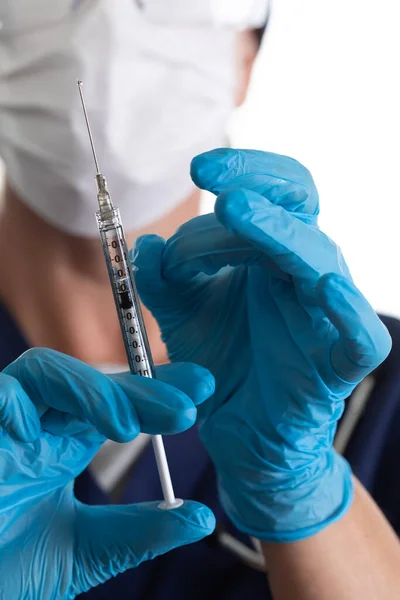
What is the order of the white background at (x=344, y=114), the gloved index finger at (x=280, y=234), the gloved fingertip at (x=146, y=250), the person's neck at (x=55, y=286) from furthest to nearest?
the white background at (x=344, y=114) → the person's neck at (x=55, y=286) → the gloved fingertip at (x=146, y=250) → the gloved index finger at (x=280, y=234)

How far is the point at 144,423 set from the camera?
534 millimetres

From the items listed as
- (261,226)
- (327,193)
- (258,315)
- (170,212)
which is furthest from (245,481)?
(327,193)

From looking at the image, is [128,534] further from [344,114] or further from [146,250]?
[344,114]

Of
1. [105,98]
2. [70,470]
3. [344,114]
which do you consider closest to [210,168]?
[70,470]

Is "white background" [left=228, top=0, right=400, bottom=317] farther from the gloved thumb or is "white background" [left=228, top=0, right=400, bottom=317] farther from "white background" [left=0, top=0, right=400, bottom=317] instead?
the gloved thumb

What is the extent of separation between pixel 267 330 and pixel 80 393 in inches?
9.5

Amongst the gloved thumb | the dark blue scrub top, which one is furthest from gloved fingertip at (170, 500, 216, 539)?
the dark blue scrub top

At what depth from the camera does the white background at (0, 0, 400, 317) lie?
53.8 inches

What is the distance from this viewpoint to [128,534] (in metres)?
0.60

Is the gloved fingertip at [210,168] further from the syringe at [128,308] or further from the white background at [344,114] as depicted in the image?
the white background at [344,114]

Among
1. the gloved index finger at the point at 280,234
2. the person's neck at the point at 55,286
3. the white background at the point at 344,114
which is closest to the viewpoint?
the gloved index finger at the point at 280,234

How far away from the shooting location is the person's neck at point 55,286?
1.26 m

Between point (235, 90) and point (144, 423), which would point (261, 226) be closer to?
point (144, 423)

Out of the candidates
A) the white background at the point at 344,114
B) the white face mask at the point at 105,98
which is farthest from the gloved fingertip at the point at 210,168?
the white background at the point at 344,114
